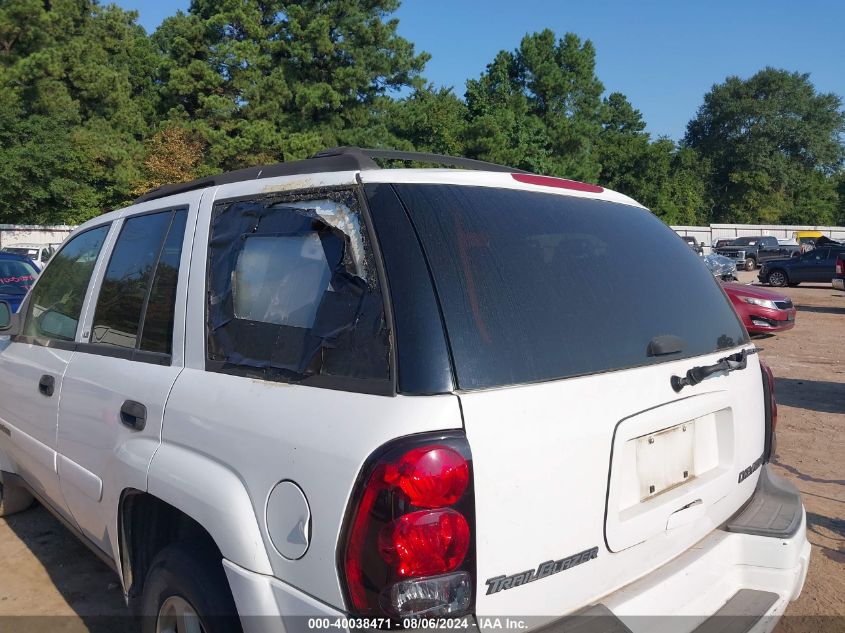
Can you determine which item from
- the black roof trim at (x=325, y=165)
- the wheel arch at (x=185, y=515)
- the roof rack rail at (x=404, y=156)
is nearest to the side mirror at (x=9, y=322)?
the black roof trim at (x=325, y=165)

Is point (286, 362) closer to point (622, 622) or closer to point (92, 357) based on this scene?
point (622, 622)

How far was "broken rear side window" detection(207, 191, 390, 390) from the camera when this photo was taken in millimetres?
1892

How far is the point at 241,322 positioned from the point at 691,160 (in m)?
78.9

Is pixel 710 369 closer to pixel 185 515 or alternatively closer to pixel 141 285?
pixel 185 515

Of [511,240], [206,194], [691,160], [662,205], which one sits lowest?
[511,240]

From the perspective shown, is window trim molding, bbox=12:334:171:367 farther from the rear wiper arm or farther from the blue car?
the blue car

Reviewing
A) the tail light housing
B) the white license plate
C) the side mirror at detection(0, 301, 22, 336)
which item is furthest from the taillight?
the side mirror at detection(0, 301, 22, 336)

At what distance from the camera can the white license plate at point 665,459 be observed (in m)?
2.11

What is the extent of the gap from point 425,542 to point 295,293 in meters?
0.87

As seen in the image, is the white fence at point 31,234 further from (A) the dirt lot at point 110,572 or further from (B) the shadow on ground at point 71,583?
(A) the dirt lot at point 110,572

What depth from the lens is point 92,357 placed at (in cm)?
297

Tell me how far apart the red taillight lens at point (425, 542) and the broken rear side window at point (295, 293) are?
1.19 ft

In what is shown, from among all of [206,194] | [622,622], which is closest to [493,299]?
[622,622]

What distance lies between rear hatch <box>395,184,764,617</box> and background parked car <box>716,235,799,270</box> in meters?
38.1
